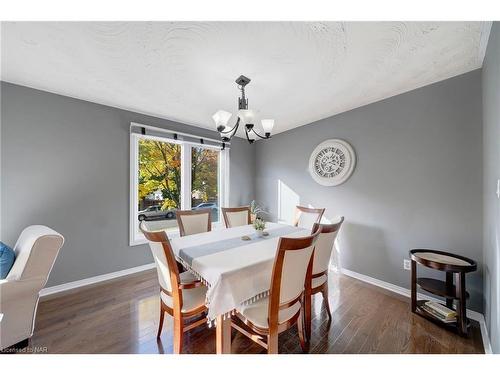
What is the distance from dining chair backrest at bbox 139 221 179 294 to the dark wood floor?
2.02 feet

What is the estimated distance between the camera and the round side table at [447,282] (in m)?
1.71

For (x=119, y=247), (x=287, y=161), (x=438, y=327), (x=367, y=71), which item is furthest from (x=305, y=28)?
(x=119, y=247)

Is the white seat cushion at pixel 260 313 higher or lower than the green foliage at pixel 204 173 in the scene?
lower

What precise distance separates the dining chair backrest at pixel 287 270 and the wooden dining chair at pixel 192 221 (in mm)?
1548

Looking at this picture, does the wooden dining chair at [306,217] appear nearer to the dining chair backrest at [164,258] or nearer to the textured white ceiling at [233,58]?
the textured white ceiling at [233,58]

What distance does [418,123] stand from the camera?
92.0 inches

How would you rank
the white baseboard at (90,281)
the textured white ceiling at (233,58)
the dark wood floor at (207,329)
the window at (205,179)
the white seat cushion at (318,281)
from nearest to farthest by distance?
the textured white ceiling at (233,58) → the dark wood floor at (207,329) → the white seat cushion at (318,281) → the white baseboard at (90,281) → the window at (205,179)

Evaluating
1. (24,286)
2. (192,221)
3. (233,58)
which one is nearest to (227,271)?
(192,221)

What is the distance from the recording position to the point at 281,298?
1.30m

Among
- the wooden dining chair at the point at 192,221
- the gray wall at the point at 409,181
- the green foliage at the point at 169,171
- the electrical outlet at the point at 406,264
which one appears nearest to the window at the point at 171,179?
the green foliage at the point at 169,171

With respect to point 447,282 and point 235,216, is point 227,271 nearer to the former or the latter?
point 235,216

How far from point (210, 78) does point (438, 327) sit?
3.26 metres

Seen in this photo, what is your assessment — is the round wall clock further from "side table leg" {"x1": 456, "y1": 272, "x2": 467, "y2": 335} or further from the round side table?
"side table leg" {"x1": 456, "y1": 272, "x2": 467, "y2": 335}

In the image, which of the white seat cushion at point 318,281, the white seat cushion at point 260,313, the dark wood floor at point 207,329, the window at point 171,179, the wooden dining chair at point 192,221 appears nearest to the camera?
the white seat cushion at point 260,313
